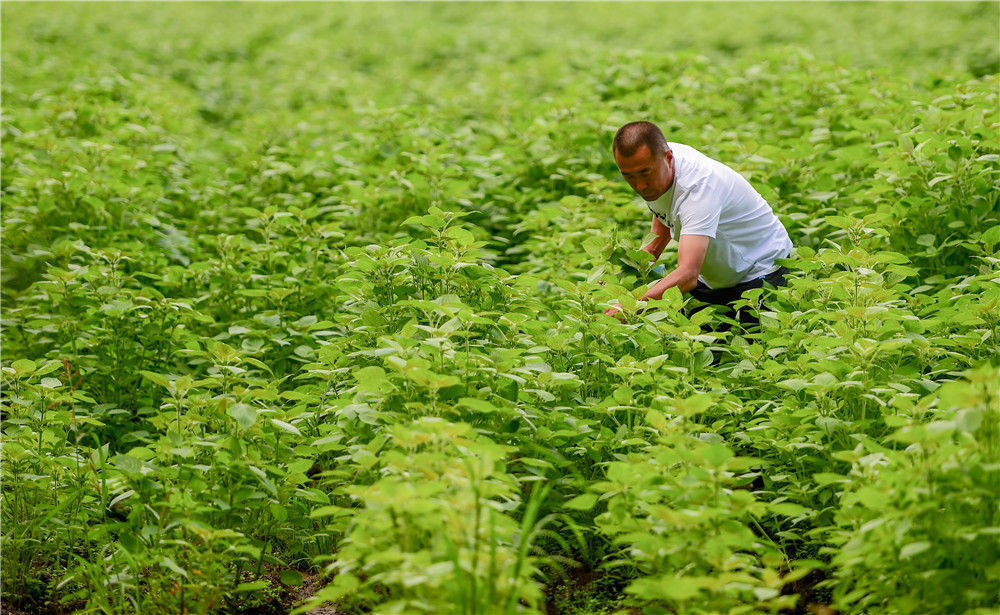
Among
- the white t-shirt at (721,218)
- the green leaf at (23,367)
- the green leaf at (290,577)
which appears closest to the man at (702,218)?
the white t-shirt at (721,218)

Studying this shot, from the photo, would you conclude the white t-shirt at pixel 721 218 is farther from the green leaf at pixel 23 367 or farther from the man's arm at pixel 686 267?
the green leaf at pixel 23 367

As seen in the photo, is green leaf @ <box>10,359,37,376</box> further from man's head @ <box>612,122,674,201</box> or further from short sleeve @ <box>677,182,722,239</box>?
short sleeve @ <box>677,182,722,239</box>

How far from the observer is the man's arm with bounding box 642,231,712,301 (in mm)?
3617

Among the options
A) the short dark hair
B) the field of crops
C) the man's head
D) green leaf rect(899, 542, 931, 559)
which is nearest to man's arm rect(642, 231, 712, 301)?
the field of crops

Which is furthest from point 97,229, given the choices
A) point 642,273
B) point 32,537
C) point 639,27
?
point 639,27

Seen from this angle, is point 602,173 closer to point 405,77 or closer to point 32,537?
point 32,537

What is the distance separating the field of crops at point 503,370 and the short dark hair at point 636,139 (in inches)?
16.6

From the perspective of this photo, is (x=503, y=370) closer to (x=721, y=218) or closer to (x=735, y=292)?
(x=721, y=218)

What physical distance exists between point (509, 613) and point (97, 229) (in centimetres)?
381

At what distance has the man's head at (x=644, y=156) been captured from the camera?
371cm

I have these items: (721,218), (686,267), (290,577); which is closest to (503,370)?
(290,577)

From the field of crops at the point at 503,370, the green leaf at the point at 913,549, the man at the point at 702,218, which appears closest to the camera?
the green leaf at the point at 913,549

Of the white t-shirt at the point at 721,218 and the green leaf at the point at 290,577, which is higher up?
the white t-shirt at the point at 721,218

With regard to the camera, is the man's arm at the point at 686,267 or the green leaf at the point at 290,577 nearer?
the green leaf at the point at 290,577
